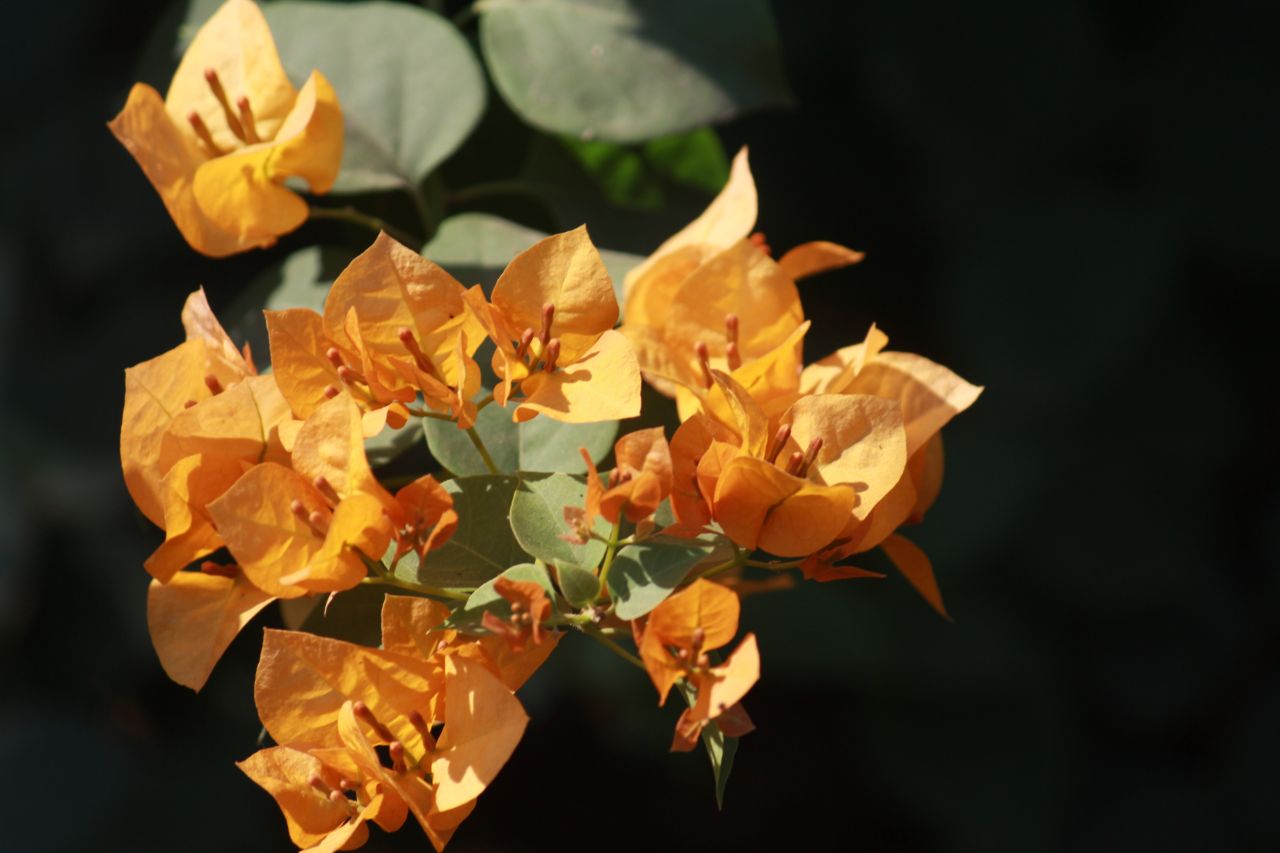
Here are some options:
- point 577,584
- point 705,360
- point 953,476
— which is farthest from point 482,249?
point 953,476

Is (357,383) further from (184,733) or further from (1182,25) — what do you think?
(1182,25)

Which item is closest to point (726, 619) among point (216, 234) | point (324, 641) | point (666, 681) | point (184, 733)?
point (666, 681)

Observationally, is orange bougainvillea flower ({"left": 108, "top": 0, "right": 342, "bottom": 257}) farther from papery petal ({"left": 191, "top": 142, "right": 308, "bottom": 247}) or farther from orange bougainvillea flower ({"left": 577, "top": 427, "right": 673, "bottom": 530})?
orange bougainvillea flower ({"left": 577, "top": 427, "right": 673, "bottom": 530})

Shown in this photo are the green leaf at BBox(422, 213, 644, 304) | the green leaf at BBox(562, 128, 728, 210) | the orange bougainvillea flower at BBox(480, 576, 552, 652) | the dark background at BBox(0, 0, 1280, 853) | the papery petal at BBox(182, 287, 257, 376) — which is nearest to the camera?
the orange bougainvillea flower at BBox(480, 576, 552, 652)

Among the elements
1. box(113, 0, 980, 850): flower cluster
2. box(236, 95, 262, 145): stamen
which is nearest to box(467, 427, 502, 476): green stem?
box(113, 0, 980, 850): flower cluster

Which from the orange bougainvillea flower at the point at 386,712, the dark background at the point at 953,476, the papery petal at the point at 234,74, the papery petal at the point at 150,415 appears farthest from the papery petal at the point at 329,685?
the dark background at the point at 953,476

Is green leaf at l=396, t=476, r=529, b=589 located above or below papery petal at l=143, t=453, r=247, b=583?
below

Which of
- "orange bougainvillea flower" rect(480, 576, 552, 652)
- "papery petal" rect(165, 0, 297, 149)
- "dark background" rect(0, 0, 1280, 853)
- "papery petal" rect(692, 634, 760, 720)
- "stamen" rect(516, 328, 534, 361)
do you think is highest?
"papery petal" rect(165, 0, 297, 149)
